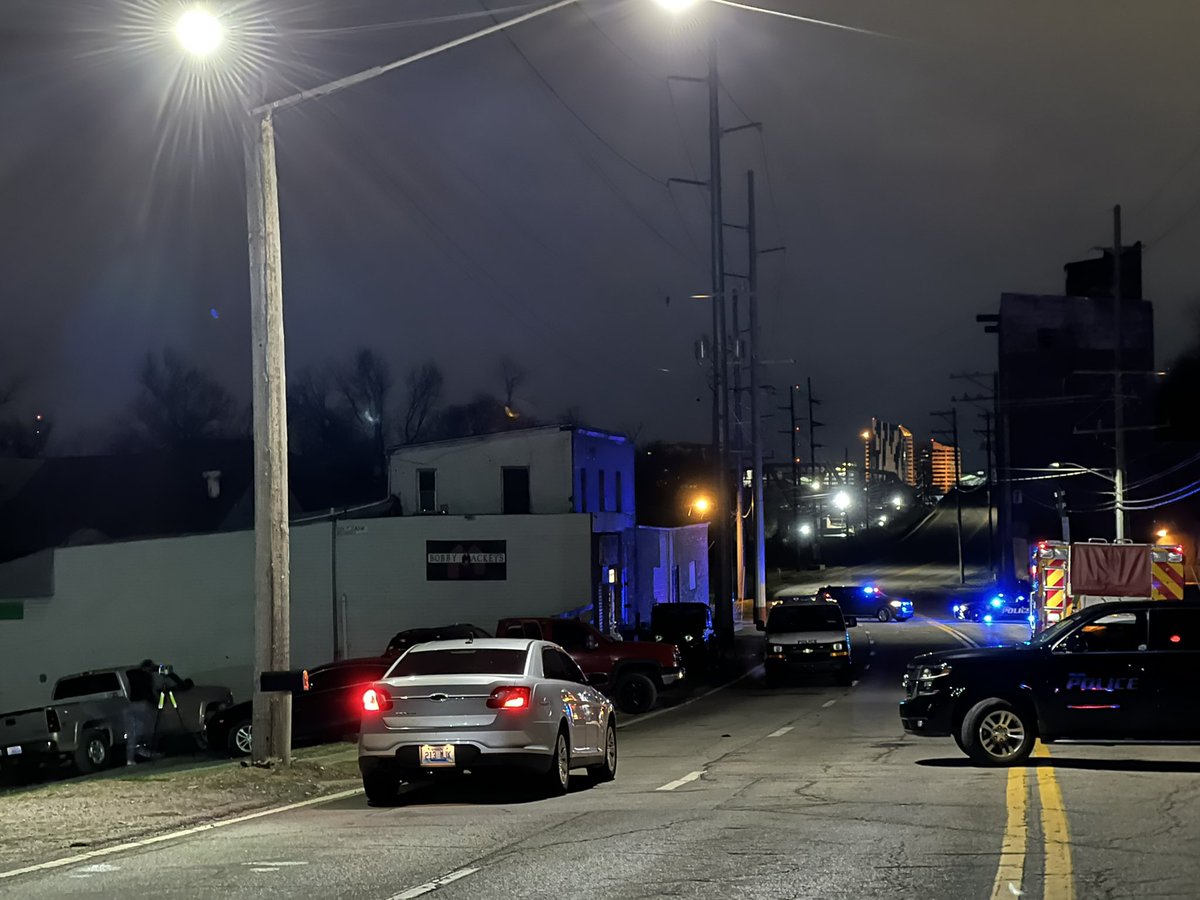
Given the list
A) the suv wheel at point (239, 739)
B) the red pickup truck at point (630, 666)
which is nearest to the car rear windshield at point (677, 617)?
the red pickup truck at point (630, 666)

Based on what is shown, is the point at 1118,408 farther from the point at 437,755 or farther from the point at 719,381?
the point at 437,755

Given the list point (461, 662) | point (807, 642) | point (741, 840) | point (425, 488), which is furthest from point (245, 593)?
point (741, 840)

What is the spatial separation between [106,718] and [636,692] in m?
9.73

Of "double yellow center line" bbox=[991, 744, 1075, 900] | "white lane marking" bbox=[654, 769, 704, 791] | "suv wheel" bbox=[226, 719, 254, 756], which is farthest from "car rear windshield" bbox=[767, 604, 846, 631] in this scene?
"double yellow center line" bbox=[991, 744, 1075, 900]

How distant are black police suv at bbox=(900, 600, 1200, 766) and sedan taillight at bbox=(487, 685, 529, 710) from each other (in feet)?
15.2

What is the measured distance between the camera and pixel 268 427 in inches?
674

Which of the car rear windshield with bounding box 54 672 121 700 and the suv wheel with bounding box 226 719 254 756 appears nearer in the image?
the suv wheel with bounding box 226 719 254 756

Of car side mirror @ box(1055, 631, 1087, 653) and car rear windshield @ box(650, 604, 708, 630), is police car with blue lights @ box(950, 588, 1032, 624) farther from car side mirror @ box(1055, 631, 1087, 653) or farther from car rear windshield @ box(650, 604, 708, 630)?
car side mirror @ box(1055, 631, 1087, 653)

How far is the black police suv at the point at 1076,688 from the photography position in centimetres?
1599

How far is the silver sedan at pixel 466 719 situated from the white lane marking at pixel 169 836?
834mm

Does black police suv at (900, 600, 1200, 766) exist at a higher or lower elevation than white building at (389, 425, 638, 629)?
lower

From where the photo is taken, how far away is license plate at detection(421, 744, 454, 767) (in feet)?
46.2

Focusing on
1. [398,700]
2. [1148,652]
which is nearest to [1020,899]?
[398,700]

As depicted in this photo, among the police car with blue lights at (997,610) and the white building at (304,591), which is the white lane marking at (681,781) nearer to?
the white building at (304,591)
